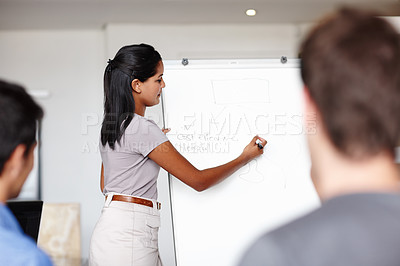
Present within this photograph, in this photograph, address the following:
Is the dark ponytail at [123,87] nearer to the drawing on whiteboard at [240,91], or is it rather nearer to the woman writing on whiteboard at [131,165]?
the woman writing on whiteboard at [131,165]

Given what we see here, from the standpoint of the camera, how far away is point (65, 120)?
4008 millimetres

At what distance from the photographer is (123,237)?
165 cm

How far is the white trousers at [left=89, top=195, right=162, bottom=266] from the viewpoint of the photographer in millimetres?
1644

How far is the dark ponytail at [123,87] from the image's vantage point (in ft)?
5.60

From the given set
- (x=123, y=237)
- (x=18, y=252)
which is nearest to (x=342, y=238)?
(x=18, y=252)

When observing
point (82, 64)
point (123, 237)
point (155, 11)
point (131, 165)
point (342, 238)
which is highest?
point (155, 11)

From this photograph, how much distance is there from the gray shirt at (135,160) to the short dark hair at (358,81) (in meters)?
→ 1.12

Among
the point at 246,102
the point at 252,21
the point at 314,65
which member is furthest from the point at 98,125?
the point at 314,65

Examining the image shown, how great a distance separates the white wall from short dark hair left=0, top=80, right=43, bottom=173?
3.07 m

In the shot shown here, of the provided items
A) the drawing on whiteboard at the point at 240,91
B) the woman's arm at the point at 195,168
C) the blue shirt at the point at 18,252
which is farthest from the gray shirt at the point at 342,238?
the drawing on whiteboard at the point at 240,91

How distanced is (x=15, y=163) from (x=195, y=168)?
0.96 m

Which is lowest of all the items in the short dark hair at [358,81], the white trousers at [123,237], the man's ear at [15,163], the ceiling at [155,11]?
the white trousers at [123,237]

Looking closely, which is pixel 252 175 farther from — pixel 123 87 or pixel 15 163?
pixel 15 163

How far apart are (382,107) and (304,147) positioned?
1.51 m
